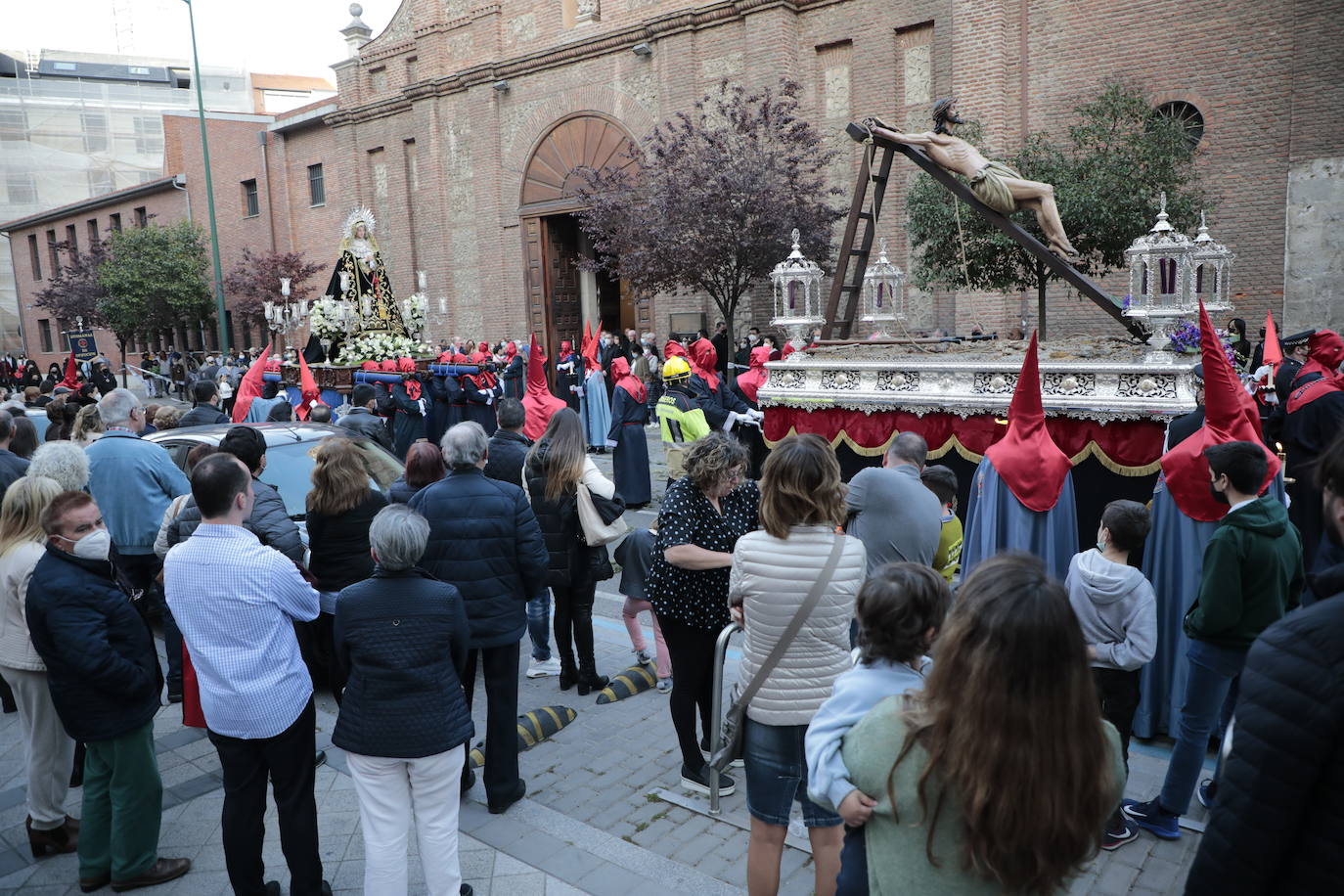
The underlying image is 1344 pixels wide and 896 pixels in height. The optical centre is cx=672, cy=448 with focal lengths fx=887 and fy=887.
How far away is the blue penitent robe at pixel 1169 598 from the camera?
193 inches

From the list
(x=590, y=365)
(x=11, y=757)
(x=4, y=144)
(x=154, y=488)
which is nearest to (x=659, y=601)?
(x=154, y=488)

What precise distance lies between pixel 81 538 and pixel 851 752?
10.9ft

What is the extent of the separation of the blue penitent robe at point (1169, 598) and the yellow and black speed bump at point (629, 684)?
2.94m

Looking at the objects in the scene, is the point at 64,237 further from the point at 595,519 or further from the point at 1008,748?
the point at 1008,748

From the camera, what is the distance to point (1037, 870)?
1.81m

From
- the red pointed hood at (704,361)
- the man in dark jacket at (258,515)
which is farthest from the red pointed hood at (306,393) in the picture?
the man in dark jacket at (258,515)

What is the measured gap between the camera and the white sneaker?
620cm

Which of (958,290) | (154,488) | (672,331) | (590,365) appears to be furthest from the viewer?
(672,331)

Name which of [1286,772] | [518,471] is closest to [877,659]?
[1286,772]

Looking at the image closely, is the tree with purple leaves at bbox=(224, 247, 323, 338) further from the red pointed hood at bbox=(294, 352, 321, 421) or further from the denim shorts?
the denim shorts

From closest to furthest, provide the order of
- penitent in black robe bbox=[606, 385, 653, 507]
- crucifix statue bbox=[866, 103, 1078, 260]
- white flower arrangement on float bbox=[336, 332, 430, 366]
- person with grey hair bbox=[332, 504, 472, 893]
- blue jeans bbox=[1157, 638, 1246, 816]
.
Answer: person with grey hair bbox=[332, 504, 472, 893] → blue jeans bbox=[1157, 638, 1246, 816] → crucifix statue bbox=[866, 103, 1078, 260] → penitent in black robe bbox=[606, 385, 653, 507] → white flower arrangement on float bbox=[336, 332, 430, 366]

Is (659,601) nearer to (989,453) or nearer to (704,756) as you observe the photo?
(704,756)

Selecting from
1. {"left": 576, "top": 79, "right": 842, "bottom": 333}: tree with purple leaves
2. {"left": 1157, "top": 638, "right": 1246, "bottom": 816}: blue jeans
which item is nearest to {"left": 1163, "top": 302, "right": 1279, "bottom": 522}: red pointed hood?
{"left": 1157, "top": 638, "right": 1246, "bottom": 816}: blue jeans

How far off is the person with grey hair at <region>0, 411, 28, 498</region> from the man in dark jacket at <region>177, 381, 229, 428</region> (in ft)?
5.37
